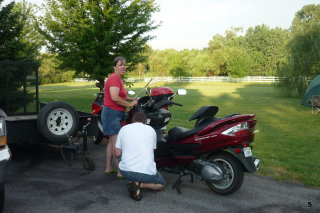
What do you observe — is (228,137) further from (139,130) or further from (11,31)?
(11,31)

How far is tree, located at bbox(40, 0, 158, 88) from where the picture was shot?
63.5ft

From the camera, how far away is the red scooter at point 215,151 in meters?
4.39

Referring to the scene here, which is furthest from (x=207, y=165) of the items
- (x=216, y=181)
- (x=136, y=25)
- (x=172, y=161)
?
(x=136, y=25)

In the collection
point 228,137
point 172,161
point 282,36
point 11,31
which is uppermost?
point 282,36

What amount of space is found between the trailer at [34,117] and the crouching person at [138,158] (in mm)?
1470

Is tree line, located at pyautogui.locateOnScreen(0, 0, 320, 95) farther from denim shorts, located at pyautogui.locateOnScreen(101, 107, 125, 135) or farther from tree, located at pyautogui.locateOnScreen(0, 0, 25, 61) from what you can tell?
denim shorts, located at pyautogui.locateOnScreen(101, 107, 125, 135)

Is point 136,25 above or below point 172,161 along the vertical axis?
above

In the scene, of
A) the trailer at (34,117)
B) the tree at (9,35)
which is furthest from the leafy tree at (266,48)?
the trailer at (34,117)

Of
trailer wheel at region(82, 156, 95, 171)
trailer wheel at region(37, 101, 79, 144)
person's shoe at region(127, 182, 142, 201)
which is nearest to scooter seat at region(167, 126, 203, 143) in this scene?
person's shoe at region(127, 182, 142, 201)

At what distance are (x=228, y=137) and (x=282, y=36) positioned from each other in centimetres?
8968

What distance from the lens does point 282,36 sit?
8662 centimetres

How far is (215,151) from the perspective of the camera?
15.0 ft

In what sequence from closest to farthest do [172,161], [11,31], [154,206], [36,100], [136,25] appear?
[154,206]
[172,161]
[36,100]
[11,31]
[136,25]

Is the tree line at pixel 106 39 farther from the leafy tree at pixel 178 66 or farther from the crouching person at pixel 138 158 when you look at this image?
the leafy tree at pixel 178 66
